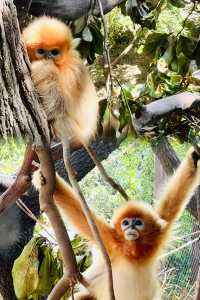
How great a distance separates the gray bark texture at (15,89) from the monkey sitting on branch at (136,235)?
1.88 ft

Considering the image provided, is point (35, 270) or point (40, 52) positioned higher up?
point (40, 52)

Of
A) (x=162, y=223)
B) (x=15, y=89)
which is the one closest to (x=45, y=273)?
(x=162, y=223)

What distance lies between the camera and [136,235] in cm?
164

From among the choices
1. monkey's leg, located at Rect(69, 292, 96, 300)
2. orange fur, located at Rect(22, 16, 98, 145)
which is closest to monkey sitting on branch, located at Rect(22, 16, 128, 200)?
orange fur, located at Rect(22, 16, 98, 145)

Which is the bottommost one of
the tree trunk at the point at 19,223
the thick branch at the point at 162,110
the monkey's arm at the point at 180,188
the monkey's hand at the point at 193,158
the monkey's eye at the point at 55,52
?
the tree trunk at the point at 19,223

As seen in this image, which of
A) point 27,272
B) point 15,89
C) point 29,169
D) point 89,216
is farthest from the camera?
point 27,272

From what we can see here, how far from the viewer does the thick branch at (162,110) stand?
1356 millimetres

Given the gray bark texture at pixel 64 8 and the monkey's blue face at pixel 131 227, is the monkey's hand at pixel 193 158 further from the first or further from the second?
the gray bark texture at pixel 64 8

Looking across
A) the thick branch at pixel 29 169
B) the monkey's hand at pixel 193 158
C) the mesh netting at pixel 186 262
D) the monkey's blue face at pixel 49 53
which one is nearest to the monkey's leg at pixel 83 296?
the thick branch at pixel 29 169

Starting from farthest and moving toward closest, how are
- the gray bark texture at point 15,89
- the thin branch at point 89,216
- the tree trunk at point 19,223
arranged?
the tree trunk at point 19,223 → the thin branch at point 89,216 → the gray bark texture at point 15,89

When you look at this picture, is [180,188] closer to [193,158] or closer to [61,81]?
[193,158]

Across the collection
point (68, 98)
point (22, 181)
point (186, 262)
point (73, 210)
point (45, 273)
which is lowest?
point (186, 262)

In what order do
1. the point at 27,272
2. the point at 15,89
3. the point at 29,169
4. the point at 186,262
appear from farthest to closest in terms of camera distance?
1. the point at 186,262
2. the point at 27,272
3. the point at 29,169
4. the point at 15,89

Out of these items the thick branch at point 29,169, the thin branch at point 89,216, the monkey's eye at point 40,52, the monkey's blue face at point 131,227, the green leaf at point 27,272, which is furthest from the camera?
the monkey's blue face at point 131,227
